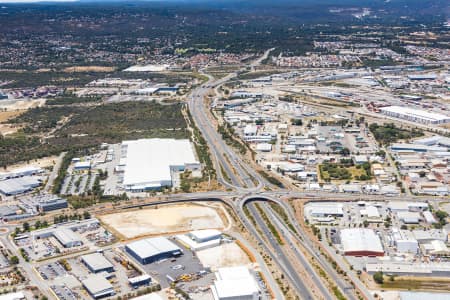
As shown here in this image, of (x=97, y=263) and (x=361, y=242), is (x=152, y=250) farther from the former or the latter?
(x=361, y=242)

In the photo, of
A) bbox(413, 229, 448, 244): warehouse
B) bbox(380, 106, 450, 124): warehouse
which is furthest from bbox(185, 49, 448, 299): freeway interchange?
bbox(380, 106, 450, 124): warehouse

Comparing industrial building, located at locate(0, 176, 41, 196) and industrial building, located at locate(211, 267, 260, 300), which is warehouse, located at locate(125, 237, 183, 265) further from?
industrial building, located at locate(0, 176, 41, 196)

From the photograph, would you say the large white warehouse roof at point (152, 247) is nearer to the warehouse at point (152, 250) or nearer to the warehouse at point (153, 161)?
the warehouse at point (152, 250)

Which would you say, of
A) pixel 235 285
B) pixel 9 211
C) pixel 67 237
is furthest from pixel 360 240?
pixel 9 211

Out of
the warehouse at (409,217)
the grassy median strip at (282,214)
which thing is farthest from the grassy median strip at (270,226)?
the warehouse at (409,217)

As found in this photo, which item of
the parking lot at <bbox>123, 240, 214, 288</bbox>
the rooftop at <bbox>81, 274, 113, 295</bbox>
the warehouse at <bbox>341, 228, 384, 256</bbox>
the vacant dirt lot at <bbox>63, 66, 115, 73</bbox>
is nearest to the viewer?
the rooftop at <bbox>81, 274, 113, 295</bbox>

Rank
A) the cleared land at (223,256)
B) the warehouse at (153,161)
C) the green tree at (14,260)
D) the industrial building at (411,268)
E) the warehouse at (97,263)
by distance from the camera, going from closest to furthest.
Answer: the industrial building at (411,268), the warehouse at (97,263), the cleared land at (223,256), the green tree at (14,260), the warehouse at (153,161)
